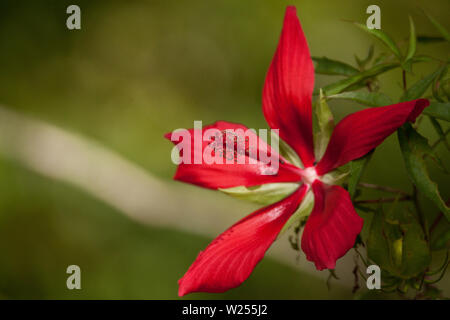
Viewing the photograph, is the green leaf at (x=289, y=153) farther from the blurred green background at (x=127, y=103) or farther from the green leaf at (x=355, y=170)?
the blurred green background at (x=127, y=103)

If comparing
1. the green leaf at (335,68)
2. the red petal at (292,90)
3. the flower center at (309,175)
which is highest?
the green leaf at (335,68)

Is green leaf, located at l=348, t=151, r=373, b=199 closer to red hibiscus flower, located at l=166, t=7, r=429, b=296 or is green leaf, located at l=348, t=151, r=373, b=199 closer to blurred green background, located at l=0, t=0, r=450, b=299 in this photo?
red hibiscus flower, located at l=166, t=7, r=429, b=296

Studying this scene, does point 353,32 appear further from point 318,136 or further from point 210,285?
point 210,285

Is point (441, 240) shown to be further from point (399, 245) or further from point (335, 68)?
point (335, 68)

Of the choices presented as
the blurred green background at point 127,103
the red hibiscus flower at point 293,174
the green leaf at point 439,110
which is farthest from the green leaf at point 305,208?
the blurred green background at point 127,103

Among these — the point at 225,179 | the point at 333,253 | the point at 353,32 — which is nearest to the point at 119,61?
the point at 353,32

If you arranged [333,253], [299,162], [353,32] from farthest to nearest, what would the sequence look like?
[353,32] < [299,162] < [333,253]

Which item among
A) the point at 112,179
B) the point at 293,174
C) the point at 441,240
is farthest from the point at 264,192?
the point at 112,179
